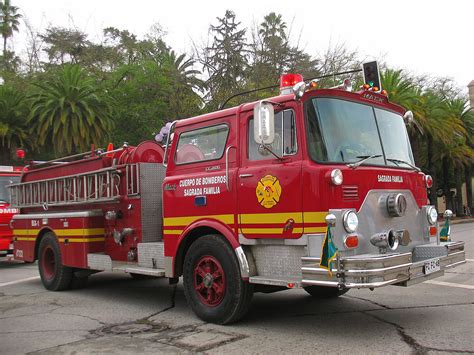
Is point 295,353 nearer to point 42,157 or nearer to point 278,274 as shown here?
point 278,274

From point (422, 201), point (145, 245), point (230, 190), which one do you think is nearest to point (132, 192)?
point (145, 245)

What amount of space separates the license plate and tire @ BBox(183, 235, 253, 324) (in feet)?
6.30

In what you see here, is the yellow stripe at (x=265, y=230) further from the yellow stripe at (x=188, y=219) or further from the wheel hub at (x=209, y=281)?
the wheel hub at (x=209, y=281)

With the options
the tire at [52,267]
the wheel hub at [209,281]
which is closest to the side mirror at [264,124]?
the wheel hub at [209,281]

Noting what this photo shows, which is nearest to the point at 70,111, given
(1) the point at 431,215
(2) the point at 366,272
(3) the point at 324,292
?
(3) the point at 324,292

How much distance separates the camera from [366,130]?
19.4 ft

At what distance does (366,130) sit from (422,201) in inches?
49.0

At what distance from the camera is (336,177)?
507 cm

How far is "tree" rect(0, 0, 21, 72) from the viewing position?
150ft

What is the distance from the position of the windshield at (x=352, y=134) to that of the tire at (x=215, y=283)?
1597 mm

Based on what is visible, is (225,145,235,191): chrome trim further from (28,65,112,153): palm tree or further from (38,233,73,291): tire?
(28,65,112,153): palm tree

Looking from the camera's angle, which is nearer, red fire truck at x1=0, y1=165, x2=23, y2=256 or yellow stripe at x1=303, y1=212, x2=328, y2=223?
yellow stripe at x1=303, y1=212, x2=328, y2=223

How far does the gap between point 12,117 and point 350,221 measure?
23.1m

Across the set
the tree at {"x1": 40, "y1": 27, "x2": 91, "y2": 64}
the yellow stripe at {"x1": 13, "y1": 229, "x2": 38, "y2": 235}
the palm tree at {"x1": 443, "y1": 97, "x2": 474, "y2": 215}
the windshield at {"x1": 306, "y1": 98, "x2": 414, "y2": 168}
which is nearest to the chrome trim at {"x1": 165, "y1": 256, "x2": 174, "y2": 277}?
the windshield at {"x1": 306, "y1": 98, "x2": 414, "y2": 168}
